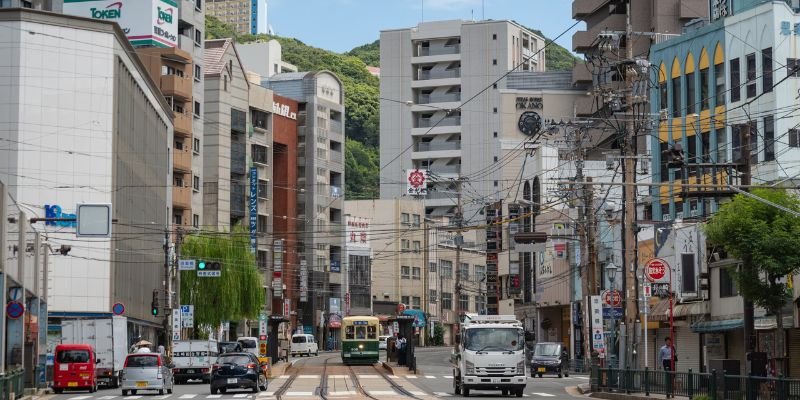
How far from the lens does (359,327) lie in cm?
8475

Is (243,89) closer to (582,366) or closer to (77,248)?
(77,248)

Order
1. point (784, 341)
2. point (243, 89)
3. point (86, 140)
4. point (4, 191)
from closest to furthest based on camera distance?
point (4, 191), point (784, 341), point (86, 140), point (243, 89)

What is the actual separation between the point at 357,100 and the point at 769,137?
114 metres

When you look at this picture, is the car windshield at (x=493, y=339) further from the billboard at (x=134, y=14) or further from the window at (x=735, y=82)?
the billboard at (x=134, y=14)

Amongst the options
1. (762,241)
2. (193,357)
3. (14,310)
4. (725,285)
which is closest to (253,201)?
(193,357)

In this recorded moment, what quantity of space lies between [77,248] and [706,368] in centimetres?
3933

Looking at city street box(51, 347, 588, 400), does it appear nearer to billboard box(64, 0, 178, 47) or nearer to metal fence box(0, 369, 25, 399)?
metal fence box(0, 369, 25, 399)

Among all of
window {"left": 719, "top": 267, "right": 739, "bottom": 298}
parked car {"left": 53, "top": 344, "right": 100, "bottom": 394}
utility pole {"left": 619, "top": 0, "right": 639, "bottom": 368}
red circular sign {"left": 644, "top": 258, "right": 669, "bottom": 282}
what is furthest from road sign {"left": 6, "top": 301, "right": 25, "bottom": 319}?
window {"left": 719, "top": 267, "right": 739, "bottom": 298}

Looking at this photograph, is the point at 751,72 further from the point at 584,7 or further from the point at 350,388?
the point at 584,7

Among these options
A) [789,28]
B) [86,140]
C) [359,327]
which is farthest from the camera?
[359,327]

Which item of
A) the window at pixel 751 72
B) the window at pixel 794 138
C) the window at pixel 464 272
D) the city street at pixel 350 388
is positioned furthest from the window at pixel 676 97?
the window at pixel 464 272

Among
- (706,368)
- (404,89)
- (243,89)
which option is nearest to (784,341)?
(706,368)

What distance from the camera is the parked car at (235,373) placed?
47094mm

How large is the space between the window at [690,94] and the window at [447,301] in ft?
296
